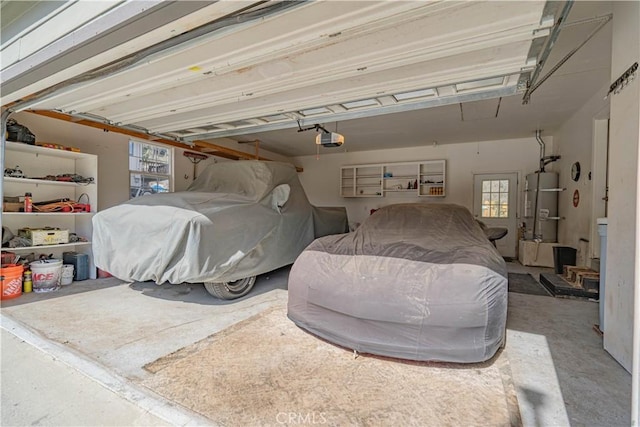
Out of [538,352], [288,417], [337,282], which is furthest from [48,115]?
[538,352]

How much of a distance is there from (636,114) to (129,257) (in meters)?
4.46

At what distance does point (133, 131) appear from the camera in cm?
489

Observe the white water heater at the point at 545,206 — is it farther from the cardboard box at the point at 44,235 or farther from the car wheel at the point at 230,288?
the cardboard box at the point at 44,235

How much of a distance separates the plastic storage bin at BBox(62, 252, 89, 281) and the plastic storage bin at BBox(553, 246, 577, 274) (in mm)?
7353

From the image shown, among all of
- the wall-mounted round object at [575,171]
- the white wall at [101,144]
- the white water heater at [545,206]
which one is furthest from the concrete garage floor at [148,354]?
the white water heater at [545,206]

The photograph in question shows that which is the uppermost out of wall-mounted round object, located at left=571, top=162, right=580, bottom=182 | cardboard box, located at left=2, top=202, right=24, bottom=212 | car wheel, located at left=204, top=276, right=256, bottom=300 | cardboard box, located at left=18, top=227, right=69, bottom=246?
wall-mounted round object, located at left=571, top=162, right=580, bottom=182

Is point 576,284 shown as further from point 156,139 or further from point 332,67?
point 156,139

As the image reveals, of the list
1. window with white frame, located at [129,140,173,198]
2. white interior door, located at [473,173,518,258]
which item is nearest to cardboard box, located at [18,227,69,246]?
window with white frame, located at [129,140,173,198]

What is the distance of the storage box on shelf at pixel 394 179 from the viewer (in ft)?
24.7

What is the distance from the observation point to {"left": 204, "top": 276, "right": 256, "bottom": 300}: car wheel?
342 centimetres

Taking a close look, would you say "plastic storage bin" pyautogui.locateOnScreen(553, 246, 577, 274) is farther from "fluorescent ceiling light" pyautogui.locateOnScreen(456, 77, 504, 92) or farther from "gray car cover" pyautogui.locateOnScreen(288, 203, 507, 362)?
"fluorescent ceiling light" pyautogui.locateOnScreen(456, 77, 504, 92)

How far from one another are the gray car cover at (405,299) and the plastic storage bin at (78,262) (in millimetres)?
3687

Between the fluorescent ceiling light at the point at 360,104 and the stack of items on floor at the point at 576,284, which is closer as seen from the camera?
the fluorescent ceiling light at the point at 360,104

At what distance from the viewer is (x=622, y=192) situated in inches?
85.3
